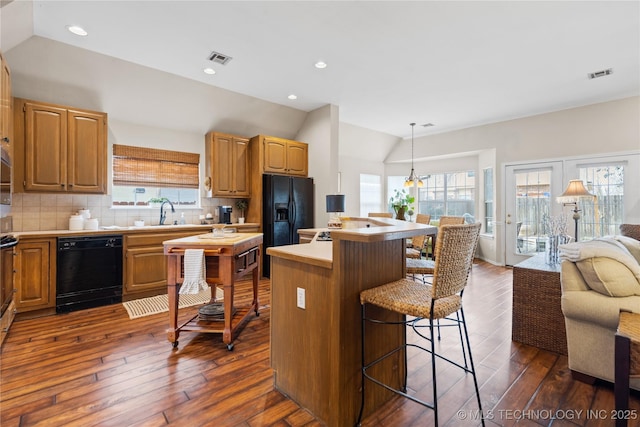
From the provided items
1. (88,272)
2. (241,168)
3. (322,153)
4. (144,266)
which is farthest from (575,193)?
(88,272)

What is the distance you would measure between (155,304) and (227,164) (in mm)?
2321

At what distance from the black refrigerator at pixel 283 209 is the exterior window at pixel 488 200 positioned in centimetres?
395

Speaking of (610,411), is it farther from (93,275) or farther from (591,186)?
(93,275)

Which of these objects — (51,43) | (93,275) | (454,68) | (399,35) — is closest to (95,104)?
(51,43)

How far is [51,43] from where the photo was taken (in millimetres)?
3059

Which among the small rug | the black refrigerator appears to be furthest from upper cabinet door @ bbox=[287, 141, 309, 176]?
the small rug

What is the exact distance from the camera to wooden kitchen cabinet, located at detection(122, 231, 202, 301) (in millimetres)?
3727

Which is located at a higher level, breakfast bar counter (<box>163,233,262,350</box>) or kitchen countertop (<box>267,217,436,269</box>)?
kitchen countertop (<box>267,217,436,269</box>)

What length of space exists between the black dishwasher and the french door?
21.5 feet

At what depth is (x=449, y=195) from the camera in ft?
23.7

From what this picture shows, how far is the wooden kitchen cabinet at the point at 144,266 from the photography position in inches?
147

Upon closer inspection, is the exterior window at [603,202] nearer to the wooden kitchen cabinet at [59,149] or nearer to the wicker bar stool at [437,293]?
the wicker bar stool at [437,293]

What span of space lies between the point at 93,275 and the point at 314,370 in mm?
3225

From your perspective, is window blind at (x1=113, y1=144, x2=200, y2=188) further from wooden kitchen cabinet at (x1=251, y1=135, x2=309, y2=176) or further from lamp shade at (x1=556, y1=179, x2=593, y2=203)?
lamp shade at (x1=556, y1=179, x2=593, y2=203)
